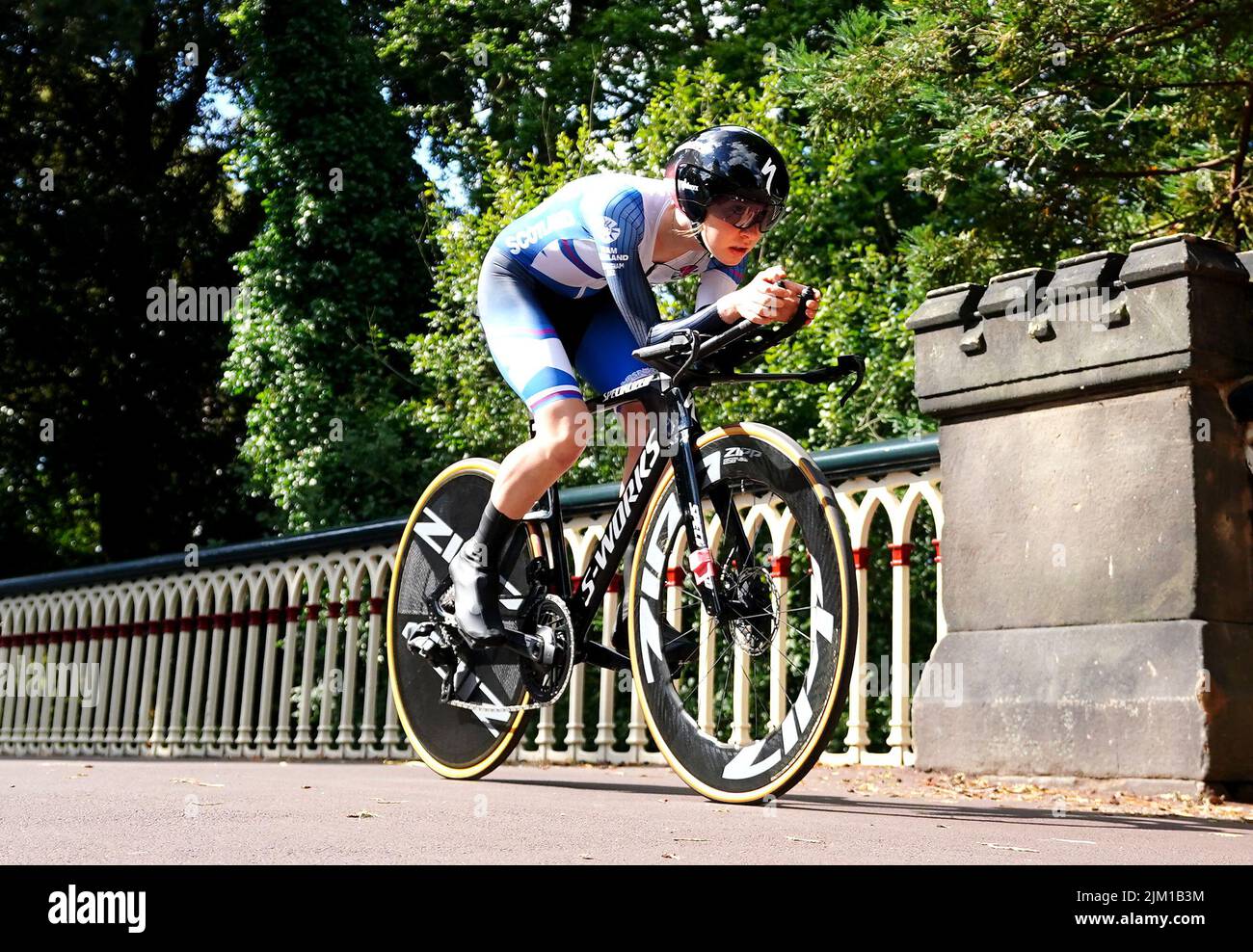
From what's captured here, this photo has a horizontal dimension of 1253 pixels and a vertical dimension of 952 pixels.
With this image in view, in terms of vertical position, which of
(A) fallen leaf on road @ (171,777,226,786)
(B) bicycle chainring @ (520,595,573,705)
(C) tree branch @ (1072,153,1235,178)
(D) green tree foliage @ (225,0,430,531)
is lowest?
(A) fallen leaf on road @ (171,777,226,786)

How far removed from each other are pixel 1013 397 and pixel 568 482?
9594mm

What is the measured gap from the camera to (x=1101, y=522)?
531 centimetres

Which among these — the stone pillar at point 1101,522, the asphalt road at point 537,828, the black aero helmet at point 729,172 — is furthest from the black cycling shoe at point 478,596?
the stone pillar at point 1101,522

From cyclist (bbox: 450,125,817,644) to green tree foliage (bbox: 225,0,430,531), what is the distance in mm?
13421

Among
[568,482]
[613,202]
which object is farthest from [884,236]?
[613,202]

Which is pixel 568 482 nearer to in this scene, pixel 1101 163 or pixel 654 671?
pixel 1101 163

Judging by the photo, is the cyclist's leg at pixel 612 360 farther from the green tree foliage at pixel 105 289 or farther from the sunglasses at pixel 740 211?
the green tree foliage at pixel 105 289

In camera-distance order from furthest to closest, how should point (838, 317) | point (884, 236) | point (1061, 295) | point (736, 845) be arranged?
point (884, 236), point (838, 317), point (1061, 295), point (736, 845)

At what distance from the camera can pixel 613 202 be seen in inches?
173

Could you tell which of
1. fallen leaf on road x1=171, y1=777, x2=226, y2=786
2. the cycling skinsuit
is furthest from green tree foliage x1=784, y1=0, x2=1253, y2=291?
fallen leaf on road x1=171, y1=777, x2=226, y2=786

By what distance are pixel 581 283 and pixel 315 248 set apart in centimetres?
1576

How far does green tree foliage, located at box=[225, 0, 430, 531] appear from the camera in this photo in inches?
746

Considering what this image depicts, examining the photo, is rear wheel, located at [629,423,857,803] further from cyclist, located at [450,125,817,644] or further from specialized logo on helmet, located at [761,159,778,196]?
specialized logo on helmet, located at [761,159,778,196]

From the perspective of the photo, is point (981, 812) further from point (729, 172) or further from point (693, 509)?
point (729, 172)
